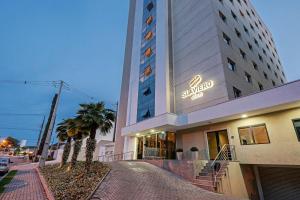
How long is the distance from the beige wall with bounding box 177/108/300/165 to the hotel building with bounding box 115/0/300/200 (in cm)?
5

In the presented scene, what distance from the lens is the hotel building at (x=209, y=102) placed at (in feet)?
35.0

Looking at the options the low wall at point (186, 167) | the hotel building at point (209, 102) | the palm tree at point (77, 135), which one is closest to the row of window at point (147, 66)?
the hotel building at point (209, 102)

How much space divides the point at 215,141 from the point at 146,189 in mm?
8433

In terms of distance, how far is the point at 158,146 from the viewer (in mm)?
18219

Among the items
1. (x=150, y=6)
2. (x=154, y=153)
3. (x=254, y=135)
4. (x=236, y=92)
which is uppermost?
(x=150, y=6)

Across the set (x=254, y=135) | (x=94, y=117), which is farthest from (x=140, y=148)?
(x=254, y=135)

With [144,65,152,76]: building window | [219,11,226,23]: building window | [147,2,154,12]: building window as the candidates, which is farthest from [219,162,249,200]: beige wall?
[147,2,154,12]: building window

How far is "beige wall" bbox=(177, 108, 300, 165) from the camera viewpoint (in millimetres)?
10172

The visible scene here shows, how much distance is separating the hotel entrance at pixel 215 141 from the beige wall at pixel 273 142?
82 centimetres

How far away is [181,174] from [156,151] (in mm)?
6491

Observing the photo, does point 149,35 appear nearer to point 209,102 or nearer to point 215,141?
point 209,102

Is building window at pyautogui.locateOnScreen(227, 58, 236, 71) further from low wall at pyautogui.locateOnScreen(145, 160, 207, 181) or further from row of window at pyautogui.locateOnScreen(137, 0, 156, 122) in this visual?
low wall at pyautogui.locateOnScreen(145, 160, 207, 181)

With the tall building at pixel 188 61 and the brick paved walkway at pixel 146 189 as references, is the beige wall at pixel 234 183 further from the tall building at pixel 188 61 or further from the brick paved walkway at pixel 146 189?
the tall building at pixel 188 61

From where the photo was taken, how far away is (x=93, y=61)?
191 m
